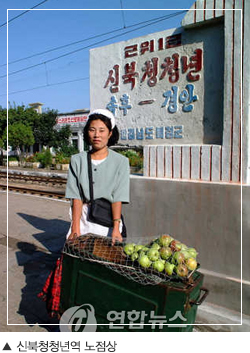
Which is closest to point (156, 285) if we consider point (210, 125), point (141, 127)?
point (210, 125)

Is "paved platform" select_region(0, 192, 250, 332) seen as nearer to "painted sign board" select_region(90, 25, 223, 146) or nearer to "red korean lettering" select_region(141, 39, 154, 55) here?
"painted sign board" select_region(90, 25, 223, 146)

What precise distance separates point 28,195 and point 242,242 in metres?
9.30

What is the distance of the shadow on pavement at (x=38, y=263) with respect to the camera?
3135 mm

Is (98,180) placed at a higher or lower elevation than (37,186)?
higher

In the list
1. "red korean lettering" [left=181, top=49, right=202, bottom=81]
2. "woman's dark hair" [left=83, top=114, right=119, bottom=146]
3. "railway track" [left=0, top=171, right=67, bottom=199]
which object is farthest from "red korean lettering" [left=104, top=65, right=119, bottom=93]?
"railway track" [left=0, top=171, right=67, bottom=199]

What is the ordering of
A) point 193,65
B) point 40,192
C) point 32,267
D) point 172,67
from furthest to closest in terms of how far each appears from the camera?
point 40,192 < point 32,267 < point 172,67 < point 193,65

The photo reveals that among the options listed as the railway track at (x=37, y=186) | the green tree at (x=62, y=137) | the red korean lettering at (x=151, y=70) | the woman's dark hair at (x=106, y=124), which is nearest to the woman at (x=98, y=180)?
the woman's dark hair at (x=106, y=124)

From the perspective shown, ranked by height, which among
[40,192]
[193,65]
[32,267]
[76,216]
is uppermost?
[193,65]

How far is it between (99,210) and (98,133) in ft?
2.35

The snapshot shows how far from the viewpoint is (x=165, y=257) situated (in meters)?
2.14

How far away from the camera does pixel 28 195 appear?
430 inches

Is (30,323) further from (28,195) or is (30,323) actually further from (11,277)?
(28,195)

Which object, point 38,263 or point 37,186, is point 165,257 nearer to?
point 38,263

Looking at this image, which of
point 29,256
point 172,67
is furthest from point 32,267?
point 172,67
